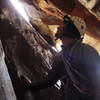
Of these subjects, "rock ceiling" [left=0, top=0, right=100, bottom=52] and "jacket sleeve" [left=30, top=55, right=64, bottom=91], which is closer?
"jacket sleeve" [left=30, top=55, right=64, bottom=91]

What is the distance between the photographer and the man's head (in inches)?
183

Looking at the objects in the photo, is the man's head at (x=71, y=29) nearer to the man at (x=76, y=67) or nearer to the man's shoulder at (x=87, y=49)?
the man at (x=76, y=67)

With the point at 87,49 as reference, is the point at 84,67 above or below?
below

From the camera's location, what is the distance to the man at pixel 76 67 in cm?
413

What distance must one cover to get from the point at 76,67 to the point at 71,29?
2.20 feet

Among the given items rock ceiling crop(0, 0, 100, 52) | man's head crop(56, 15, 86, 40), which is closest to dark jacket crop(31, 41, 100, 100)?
man's head crop(56, 15, 86, 40)

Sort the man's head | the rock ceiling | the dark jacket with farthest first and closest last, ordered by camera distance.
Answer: the rock ceiling < the man's head < the dark jacket

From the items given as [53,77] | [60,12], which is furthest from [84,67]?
[60,12]

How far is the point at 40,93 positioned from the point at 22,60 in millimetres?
660

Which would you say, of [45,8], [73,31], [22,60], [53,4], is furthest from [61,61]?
[53,4]

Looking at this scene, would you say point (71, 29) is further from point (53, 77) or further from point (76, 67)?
point (53, 77)

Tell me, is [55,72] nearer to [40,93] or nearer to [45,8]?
[40,93]

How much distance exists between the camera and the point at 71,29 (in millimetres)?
4680

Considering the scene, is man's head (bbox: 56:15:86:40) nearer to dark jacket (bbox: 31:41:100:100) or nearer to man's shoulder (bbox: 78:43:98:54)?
dark jacket (bbox: 31:41:100:100)
